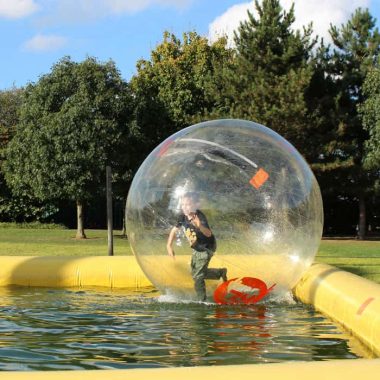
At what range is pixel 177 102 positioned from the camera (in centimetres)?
3028

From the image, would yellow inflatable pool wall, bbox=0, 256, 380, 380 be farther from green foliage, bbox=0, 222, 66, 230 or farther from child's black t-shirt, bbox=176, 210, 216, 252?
green foliage, bbox=0, 222, 66, 230

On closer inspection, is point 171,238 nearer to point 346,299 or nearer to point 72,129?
point 346,299

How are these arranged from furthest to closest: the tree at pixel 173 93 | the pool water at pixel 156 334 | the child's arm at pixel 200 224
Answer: the tree at pixel 173 93 < the child's arm at pixel 200 224 < the pool water at pixel 156 334

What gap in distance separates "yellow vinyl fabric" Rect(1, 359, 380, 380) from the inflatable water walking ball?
363 centimetres

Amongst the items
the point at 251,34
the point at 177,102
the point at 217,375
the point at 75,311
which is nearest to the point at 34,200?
the point at 177,102

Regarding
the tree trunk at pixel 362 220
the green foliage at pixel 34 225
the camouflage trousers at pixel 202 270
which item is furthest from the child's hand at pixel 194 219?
the green foliage at pixel 34 225

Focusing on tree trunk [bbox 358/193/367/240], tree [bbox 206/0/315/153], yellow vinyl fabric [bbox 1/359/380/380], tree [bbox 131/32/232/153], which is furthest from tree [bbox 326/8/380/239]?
yellow vinyl fabric [bbox 1/359/380/380]

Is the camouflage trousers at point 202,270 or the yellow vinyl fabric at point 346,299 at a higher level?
the camouflage trousers at point 202,270

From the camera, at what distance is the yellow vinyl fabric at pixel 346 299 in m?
6.61

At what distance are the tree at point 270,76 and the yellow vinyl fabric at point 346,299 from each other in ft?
52.2

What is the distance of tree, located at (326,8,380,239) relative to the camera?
28.2 m

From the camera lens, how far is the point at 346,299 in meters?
7.55

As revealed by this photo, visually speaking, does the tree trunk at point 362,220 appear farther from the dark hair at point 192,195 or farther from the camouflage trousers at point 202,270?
the dark hair at point 192,195

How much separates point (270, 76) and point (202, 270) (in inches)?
761
